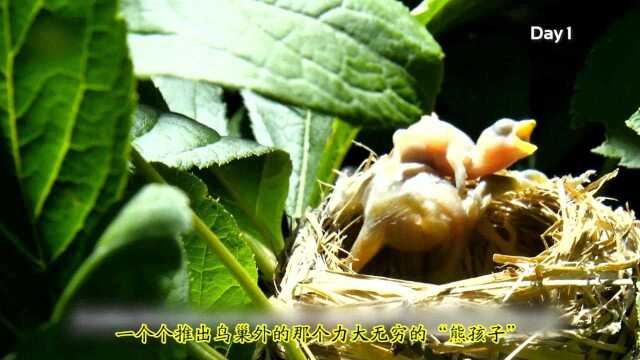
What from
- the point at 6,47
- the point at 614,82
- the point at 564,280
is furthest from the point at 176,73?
the point at 614,82

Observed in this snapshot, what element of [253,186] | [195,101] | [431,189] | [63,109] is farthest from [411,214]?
[63,109]

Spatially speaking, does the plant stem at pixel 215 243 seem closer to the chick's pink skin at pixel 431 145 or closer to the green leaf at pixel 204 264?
the green leaf at pixel 204 264

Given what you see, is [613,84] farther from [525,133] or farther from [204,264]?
[204,264]

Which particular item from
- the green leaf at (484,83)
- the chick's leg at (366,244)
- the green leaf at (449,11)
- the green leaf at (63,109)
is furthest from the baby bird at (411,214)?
the green leaf at (63,109)

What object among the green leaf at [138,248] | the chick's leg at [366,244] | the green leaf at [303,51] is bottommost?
the chick's leg at [366,244]

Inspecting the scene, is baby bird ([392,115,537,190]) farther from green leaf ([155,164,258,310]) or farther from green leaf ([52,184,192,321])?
green leaf ([52,184,192,321])

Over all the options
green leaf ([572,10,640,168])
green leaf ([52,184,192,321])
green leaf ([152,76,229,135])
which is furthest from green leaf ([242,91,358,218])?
green leaf ([52,184,192,321])

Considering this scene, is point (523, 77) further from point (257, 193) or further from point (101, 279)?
point (101, 279)

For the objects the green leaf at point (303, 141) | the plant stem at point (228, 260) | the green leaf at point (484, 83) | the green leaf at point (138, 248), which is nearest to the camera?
the green leaf at point (138, 248)
